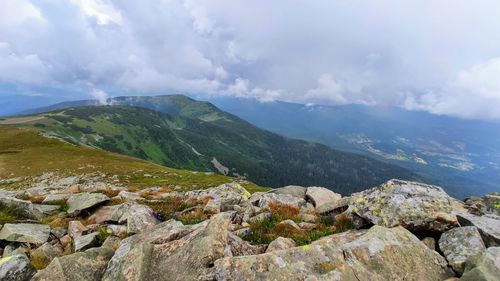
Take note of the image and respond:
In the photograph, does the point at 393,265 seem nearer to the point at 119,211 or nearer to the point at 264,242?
the point at 264,242

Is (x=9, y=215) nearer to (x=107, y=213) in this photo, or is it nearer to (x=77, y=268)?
(x=107, y=213)

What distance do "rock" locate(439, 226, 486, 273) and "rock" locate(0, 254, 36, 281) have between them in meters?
12.0

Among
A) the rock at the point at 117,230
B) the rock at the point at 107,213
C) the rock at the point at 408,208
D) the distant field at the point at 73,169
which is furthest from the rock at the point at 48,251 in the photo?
the distant field at the point at 73,169

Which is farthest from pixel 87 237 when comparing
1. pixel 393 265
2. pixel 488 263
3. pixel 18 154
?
pixel 18 154

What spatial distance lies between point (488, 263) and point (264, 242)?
6.68 meters

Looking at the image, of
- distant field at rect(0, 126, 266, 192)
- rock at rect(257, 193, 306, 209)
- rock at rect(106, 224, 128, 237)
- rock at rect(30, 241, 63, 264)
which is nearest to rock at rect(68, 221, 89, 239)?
rock at rect(106, 224, 128, 237)

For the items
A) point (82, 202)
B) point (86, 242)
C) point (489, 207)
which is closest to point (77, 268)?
point (86, 242)

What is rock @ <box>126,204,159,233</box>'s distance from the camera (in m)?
13.8

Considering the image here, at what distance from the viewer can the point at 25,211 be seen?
1647cm

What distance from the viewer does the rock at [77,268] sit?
8.32 m

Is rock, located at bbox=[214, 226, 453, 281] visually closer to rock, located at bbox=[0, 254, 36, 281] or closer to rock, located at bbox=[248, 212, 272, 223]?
rock, located at bbox=[0, 254, 36, 281]

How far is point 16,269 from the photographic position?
27.8ft

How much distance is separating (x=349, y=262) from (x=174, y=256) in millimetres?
4919

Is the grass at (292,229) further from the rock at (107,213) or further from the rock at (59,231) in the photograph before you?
the rock at (59,231)
